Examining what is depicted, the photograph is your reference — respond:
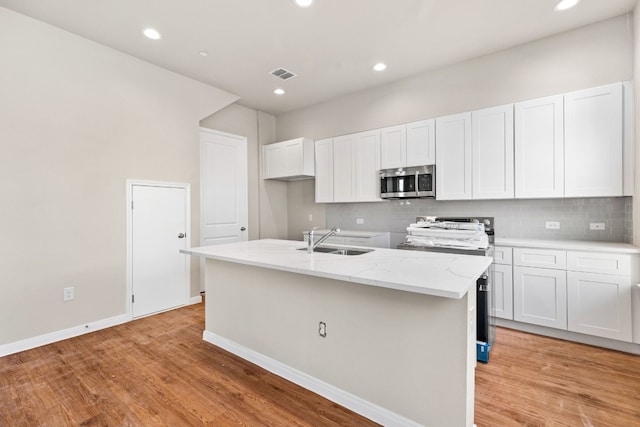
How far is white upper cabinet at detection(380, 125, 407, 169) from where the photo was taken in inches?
156

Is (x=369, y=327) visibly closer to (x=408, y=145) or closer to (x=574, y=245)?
(x=574, y=245)

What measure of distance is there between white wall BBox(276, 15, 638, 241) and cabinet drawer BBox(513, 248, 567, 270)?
5.54ft

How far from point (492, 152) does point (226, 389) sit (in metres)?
3.42

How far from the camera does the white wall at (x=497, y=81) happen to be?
9.64 feet

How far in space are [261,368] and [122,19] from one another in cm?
338

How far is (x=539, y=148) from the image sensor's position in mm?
3088

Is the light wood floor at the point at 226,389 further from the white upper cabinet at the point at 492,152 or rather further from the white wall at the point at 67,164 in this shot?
the white upper cabinet at the point at 492,152

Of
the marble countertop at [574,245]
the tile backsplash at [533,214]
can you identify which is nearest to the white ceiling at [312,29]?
the tile backsplash at [533,214]

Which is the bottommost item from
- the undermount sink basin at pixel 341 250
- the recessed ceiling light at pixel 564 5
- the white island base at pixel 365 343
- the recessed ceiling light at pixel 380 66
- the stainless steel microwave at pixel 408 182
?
the white island base at pixel 365 343

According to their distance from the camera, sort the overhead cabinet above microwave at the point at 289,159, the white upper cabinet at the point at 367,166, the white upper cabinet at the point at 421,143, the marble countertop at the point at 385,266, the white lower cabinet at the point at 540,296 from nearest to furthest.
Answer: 1. the marble countertop at the point at 385,266
2. the white lower cabinet at the point at 540,296
3. the white upper cabinet at the point at 421,143
4. the white upper cabinet at the point at 367,166
5. the overhead cabinet above microwave at the point at 289,159

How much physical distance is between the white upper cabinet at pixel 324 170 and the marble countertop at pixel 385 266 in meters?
2.24

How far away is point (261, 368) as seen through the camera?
239 cm

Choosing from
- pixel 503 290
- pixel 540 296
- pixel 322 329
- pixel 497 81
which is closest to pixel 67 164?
pixel 322 329

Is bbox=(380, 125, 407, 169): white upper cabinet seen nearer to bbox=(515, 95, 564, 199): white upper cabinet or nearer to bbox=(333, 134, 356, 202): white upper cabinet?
bbox=(333, 134, 356, 202): white upper cabinet
